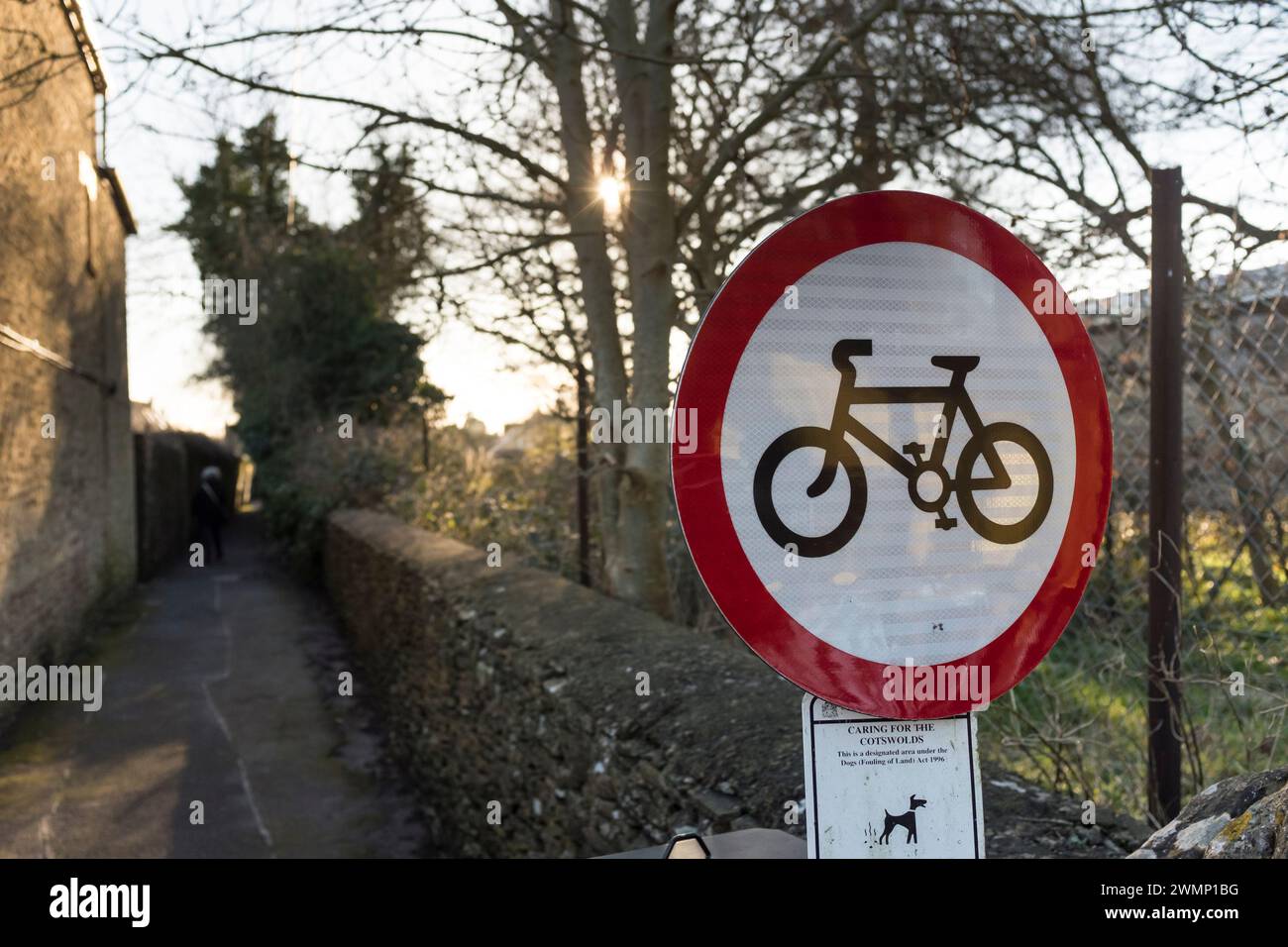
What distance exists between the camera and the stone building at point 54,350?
850cm

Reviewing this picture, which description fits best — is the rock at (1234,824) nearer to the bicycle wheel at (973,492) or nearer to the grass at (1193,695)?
the bicycle wheel at (973,492)

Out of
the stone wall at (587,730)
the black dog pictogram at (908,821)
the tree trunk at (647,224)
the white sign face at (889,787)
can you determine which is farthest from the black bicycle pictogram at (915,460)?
the tree trunk at (647,224)

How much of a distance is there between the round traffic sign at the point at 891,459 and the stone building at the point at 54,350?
17.2ft

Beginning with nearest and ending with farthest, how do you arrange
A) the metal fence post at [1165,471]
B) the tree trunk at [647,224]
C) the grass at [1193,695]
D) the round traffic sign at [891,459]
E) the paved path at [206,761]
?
the round traffic sign at [891,459] → the metal fence post at [1165,471] → the grass at [1193,695] → the tree trunk at [647,224] → the paved path at [206,761]

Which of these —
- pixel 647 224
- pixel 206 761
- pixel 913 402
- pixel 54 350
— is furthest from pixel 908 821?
pixel 54 350

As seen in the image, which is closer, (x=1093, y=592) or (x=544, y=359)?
(x=1093, y=592)

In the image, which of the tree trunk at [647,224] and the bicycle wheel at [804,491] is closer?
the bicycle wheel at [804,491]

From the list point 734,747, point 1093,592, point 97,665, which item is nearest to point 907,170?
point 1093,592

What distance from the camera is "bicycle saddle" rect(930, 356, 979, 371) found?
1379 mm

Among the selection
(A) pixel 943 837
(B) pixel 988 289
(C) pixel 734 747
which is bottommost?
(C) pixel 734 747

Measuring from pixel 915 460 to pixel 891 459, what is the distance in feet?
0.12

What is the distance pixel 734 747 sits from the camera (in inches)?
112
